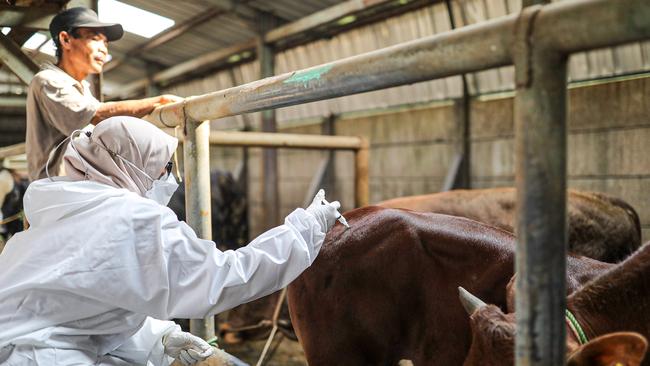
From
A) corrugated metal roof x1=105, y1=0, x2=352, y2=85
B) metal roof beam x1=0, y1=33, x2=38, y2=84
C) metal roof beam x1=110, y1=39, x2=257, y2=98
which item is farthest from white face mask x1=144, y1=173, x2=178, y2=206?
metal roof beam x1=110, y1=39, x2=257, y2=98

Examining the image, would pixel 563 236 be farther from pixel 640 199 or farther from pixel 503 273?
pixel 640 199

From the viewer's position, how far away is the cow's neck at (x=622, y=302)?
1656 millimetres

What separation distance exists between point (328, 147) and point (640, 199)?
3411 mm

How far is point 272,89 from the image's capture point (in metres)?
1.54

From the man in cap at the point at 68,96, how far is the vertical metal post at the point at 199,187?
292 millimetres

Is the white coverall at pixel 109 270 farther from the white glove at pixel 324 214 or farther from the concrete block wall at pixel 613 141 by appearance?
the concrete block wall at pixel 613 141

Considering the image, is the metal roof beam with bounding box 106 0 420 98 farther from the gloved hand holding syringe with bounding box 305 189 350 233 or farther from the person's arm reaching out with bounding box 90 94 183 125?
the gloved hand holding syringe with bounding box 305 189 350 233

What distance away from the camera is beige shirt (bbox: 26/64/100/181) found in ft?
7.84

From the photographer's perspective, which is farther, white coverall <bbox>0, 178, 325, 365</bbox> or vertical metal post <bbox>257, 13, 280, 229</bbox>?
vertical metal post <bbox>257, 13, 280, 229</bbox>

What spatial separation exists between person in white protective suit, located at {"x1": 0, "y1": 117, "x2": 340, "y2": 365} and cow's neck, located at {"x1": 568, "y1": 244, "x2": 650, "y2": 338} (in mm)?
847

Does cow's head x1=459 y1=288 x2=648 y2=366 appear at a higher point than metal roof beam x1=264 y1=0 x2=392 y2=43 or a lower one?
lower

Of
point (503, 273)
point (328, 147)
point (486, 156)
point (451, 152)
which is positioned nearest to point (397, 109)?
point (451, 152)

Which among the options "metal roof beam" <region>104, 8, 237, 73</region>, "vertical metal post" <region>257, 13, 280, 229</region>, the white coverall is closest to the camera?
the white coverall

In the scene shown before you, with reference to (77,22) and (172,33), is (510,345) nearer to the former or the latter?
(77,22)
